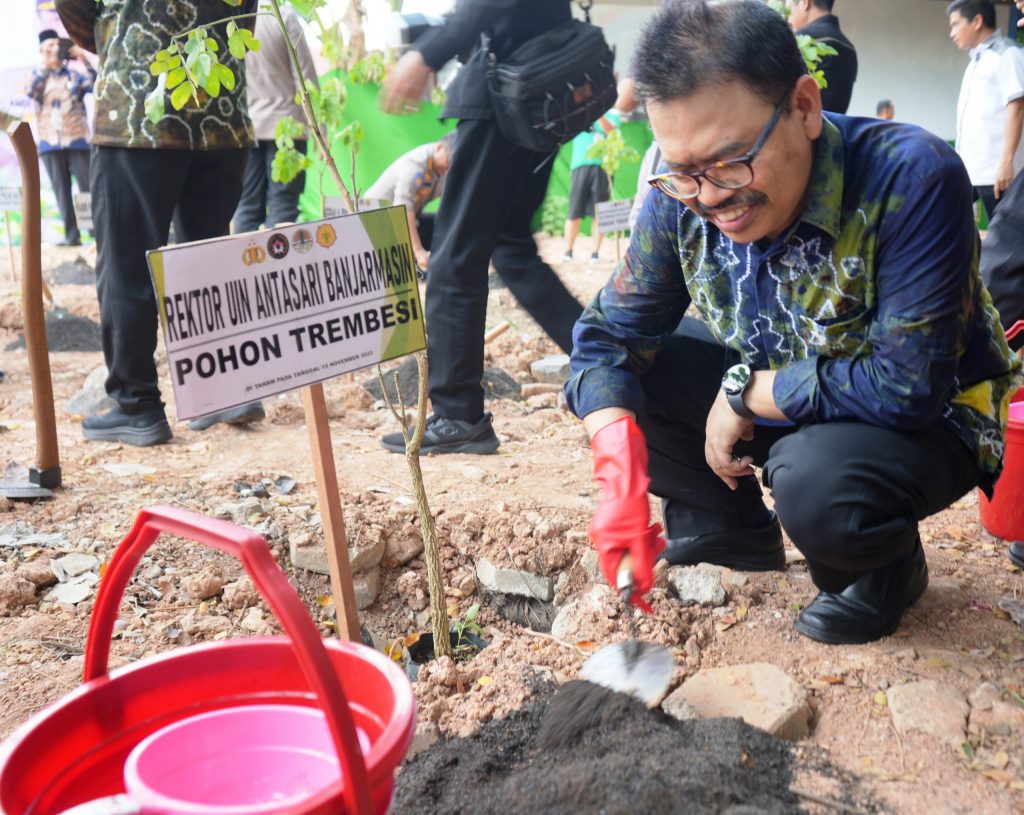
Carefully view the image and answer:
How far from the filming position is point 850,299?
170 cm

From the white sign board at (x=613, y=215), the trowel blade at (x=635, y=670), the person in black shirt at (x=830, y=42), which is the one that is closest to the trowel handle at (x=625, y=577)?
the trowel blade at (x=635, y=670)

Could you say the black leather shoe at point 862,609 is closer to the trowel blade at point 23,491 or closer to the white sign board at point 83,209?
the trowel blade at point 23,491

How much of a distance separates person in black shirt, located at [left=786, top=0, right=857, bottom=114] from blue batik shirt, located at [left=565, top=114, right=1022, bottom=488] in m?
2.68

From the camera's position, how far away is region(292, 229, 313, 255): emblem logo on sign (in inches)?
60.0

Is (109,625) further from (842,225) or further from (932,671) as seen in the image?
(932,671)

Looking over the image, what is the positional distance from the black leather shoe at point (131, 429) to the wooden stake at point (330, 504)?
2080 millimetres

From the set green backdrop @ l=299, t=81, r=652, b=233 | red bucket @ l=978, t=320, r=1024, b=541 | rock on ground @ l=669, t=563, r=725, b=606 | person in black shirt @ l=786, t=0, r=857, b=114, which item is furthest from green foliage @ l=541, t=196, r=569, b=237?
rock on ground @ l=669, t=563, r=725, b=606

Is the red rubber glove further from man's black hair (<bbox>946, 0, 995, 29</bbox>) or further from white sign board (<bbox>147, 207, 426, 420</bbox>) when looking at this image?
man's black hair (<bbox>946, 0, 995, 29</bbox>)

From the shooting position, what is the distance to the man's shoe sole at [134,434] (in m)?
3.48

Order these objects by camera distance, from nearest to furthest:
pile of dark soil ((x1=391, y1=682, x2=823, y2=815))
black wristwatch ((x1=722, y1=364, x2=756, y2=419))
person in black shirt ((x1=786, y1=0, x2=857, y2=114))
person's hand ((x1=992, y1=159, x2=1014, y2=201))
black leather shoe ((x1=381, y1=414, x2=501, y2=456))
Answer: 1. pile of dark soil ((x1=391, y1=682, x2=823, y2=815))
2. black wristwatch ((x1=722, y1=364, x2=756, y2=419))
3. black leather shoe ((x1=381, y1=414, x2=501, y2=456))
4. person in black shirt ((x1=786, y1=0, x2=857, y2=114))
5. person's hand ((x1=992, y1=159, x2=1014, y2=201))

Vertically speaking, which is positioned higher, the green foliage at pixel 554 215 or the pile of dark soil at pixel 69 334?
the green foliage at pixel 554 215

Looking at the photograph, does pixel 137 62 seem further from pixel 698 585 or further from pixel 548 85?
pixel 698 585

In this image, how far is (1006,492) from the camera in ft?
7.93

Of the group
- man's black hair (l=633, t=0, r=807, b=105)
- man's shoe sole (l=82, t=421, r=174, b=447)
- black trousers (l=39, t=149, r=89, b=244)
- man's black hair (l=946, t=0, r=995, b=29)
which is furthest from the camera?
black trousers (l=39, t=149, r=89, b=244)
